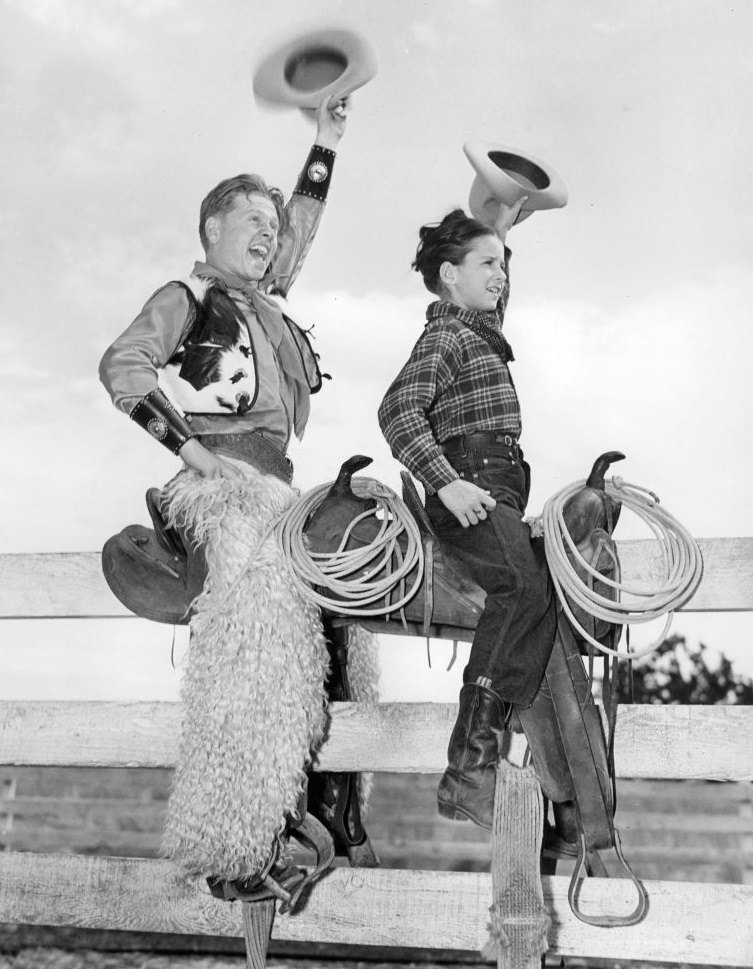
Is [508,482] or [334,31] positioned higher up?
[334,31]

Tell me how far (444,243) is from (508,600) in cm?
88

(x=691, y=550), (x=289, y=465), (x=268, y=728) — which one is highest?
(x=289, y=465)

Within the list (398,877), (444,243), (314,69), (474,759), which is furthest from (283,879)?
(314,69)

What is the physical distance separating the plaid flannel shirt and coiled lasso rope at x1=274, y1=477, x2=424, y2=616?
120 millimetres

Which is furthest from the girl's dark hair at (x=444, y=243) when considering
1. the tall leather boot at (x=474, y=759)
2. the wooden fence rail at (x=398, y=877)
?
the tall leather boot at (x=474, y=759)

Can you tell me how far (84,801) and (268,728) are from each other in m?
1.68

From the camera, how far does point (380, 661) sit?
2658mm

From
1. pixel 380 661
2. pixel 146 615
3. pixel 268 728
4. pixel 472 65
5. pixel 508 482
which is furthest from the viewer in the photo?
pixel 472 65

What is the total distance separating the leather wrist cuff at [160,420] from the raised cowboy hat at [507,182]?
1.00 meters

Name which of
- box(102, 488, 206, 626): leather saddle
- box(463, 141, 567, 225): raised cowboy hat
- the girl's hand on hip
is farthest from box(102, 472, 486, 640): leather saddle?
box(463, 141, 567, 225): raised cowboy hat

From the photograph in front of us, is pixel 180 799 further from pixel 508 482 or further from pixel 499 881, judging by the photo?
pixel 508 482

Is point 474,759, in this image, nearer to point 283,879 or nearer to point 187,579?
point 283,879

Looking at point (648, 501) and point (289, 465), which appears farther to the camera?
point (289, 465)

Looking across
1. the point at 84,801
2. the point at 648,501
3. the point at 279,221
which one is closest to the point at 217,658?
the point at 648,501
